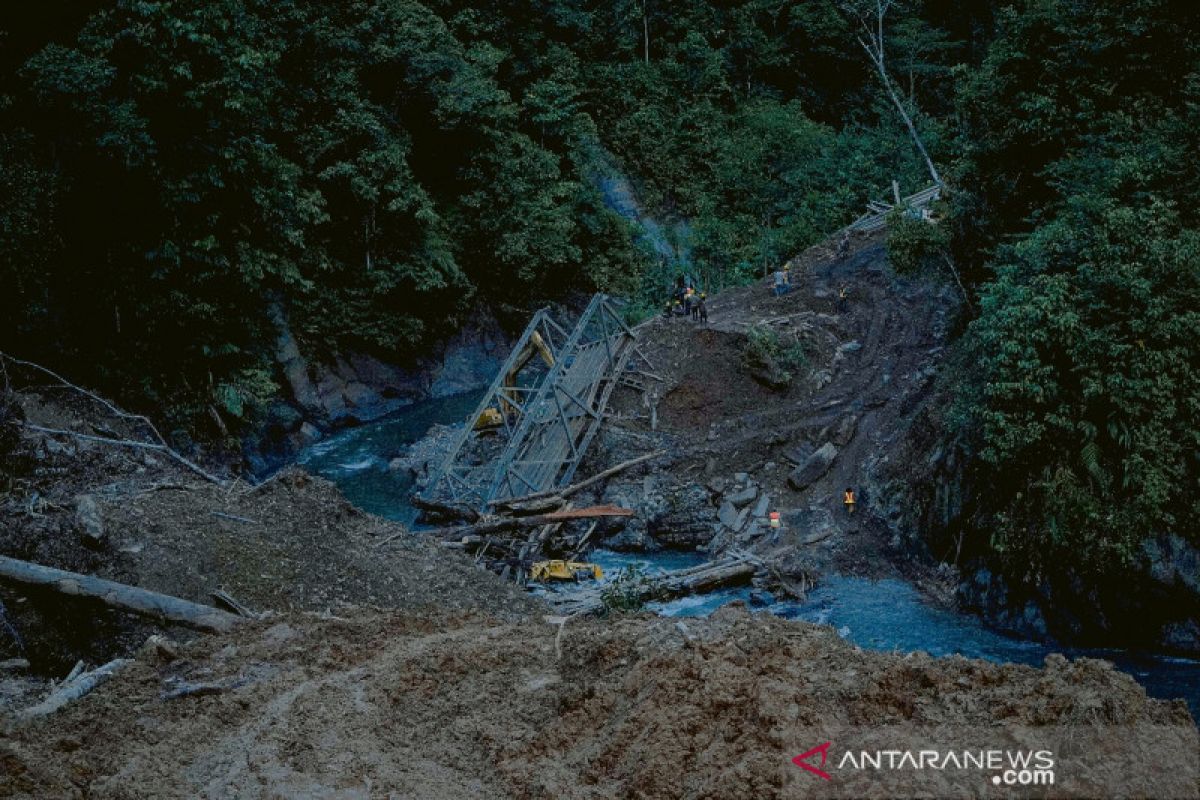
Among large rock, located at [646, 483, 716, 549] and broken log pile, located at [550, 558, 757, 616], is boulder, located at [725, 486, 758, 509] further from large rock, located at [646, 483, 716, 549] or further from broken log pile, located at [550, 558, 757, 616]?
broken log pile, located at [550, 558, 757, 616]

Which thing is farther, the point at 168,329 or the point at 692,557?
the point at 168,329

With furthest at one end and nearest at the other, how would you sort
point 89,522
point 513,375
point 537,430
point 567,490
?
point 513,375 < point 537,430 < point 567,490 < point 89,522

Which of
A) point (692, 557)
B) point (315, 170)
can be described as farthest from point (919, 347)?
point (315, 170)

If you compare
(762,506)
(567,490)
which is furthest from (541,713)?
(567,490)

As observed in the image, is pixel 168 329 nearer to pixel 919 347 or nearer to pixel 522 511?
pixel 522 511

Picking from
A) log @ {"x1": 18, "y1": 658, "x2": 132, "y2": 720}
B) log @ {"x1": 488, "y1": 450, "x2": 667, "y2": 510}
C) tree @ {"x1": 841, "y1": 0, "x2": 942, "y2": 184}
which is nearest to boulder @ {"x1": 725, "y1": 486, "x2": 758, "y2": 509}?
log @ {"x1": 488, "y1": 450, "x2": 667, "y2": 510}

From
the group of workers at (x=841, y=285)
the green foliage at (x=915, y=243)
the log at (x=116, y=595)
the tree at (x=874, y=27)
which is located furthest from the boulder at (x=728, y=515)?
the tree at (x=874, y=27)

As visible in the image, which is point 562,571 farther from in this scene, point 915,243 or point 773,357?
point 915,243
